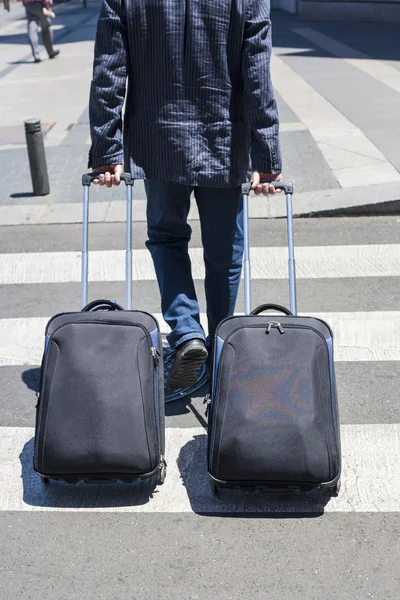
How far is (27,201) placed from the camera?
318 inches

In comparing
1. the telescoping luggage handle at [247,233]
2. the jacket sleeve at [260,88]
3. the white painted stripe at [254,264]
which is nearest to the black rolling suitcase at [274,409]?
the telescoping luggage handle at [247,233]

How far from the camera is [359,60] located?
16266 millimetres

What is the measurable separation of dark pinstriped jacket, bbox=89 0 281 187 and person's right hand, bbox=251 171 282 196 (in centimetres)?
3

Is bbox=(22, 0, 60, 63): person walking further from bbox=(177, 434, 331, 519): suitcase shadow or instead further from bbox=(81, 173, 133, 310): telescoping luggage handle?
bbox=(177, 434, 331, 519): suitcase shadow

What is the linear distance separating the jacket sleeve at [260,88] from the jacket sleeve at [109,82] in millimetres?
530

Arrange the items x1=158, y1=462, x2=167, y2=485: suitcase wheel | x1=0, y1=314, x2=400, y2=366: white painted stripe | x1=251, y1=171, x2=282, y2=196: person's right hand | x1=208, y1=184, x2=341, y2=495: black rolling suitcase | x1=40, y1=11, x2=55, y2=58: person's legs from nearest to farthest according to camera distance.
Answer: x1=208, y1=184, x2=341, y2=495: black rolling suitcase → x1=158, y1=462, x2=167, y2=485: suitcase wheel → x1=251, y1=171, x2=282, y2=196: person's right hand → x1=0, y1=314, x2=400, y2=366: white painted stripe → x1=40, y1=11, x2=55, y2=58: person's legs

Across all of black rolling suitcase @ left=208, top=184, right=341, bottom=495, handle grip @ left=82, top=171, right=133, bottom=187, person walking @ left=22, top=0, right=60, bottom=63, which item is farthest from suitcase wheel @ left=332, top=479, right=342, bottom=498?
person walking @ left=22, top=0, right=60, bottom=63

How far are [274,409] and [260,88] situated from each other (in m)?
1.38

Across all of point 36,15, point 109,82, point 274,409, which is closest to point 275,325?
point 274,409

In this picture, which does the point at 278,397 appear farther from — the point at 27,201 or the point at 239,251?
the point at 27,201

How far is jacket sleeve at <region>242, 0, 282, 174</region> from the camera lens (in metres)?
3.86

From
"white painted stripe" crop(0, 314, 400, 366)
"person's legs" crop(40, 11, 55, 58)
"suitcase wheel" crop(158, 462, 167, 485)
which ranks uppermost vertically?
"suitcase wheel" crop(158, 462, 167, 485)

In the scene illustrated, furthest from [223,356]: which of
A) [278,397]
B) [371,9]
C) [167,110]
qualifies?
[371,9]

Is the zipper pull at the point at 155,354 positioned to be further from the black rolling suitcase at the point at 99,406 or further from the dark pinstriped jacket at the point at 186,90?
the dark pinstriped jacket at the point at 186,90
